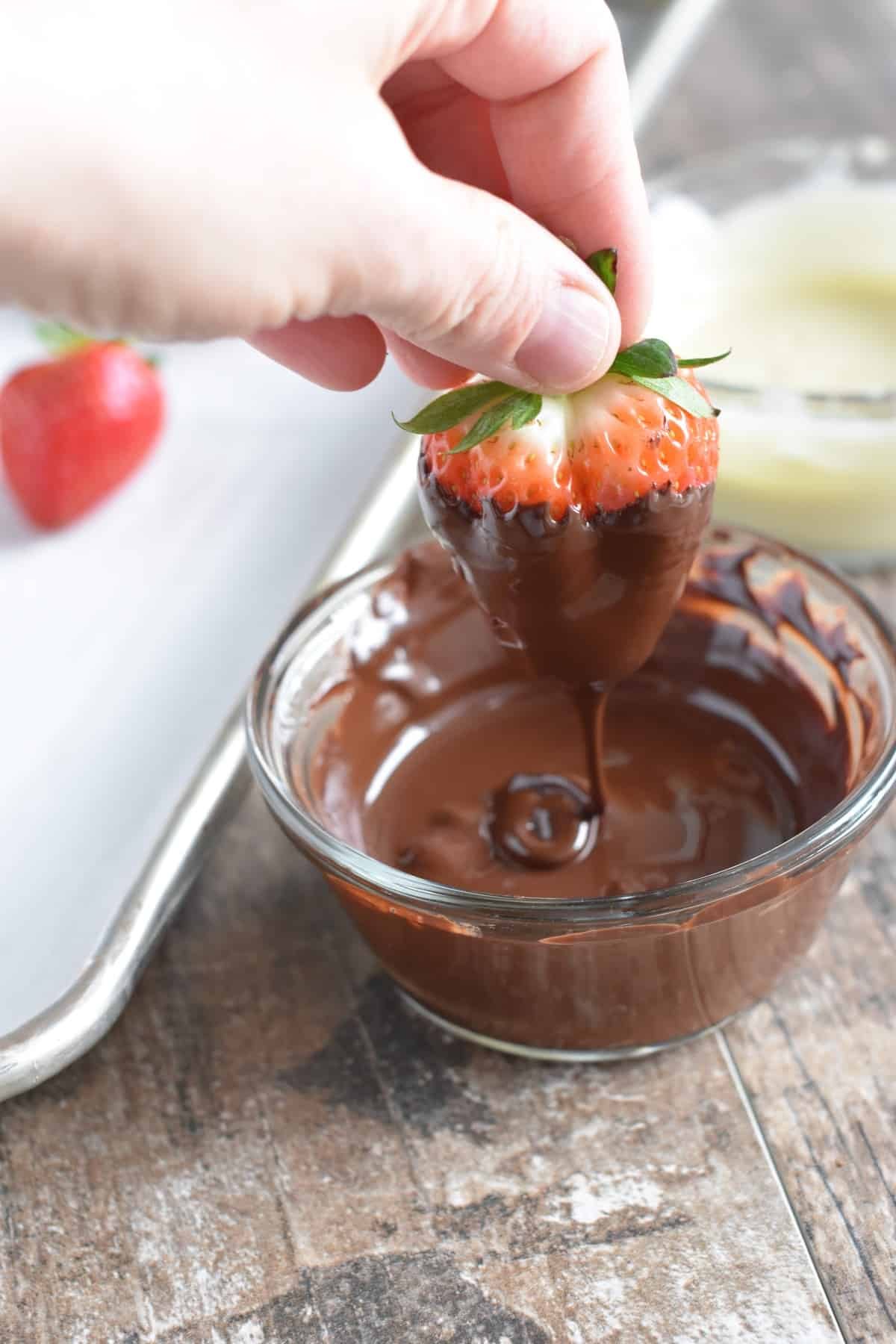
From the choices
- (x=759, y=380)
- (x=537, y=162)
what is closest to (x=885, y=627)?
(x=537, y=162)

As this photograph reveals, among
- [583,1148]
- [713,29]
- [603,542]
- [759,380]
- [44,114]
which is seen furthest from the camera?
[713,29]

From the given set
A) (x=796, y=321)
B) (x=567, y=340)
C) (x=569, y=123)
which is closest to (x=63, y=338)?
(x=796, y=321)

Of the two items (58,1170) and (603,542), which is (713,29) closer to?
(603,542)

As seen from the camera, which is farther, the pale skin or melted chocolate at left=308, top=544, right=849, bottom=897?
melted chocolate at left=308, top=544, right=849, bottom=897

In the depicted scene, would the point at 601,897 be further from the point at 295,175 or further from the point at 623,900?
the point at 295,175

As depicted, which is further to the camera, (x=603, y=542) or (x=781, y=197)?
(x=781, y=197)

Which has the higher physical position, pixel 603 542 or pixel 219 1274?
pixel 603 542

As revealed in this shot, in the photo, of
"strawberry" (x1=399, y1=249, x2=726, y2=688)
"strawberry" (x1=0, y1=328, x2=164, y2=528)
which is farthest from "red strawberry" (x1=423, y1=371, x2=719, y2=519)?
"strawberry" (x1=0, y1=328, x2=164, y2=528)

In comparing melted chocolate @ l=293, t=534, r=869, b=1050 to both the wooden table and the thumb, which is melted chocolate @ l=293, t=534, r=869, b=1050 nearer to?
the wooden table
